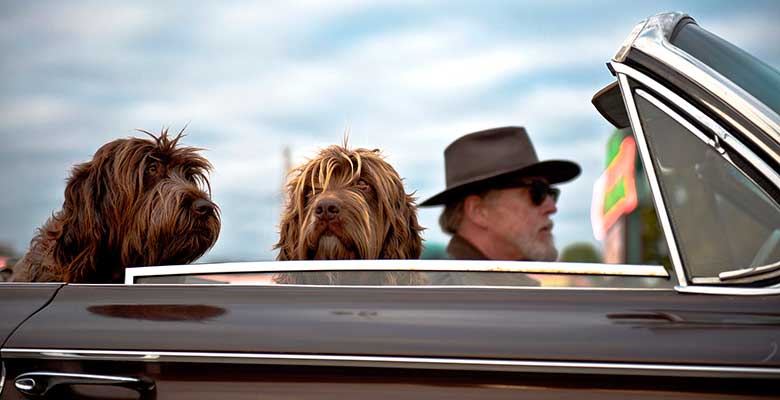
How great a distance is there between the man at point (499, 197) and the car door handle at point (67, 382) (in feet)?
9.65

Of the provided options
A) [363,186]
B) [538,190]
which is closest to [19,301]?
[363,186]

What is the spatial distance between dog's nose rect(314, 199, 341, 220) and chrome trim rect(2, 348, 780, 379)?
3.15 feet

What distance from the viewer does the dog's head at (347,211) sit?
268 cm

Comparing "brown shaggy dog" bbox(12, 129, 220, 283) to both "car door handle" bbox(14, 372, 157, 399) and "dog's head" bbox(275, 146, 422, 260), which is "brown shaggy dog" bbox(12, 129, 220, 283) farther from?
"car door handle" bbox(14, 372, 157, 399)

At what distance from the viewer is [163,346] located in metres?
1.80

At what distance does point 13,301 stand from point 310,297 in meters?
0.81

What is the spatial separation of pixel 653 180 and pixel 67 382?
1.52 m

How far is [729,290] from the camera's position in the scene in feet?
5.82

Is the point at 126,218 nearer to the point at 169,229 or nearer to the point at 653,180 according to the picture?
the point at 169,229

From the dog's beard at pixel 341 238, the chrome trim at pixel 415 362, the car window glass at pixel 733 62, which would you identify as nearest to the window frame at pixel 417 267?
the chrome trim at pixel 415 362

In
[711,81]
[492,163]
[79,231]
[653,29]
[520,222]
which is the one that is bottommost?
[520,222]

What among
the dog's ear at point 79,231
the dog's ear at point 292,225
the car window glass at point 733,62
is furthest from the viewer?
the dog's ear at point 292,225

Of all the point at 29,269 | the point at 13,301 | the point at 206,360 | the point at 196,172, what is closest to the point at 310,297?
the point at 206,360

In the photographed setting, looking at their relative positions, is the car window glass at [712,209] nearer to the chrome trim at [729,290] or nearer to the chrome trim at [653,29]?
the chrome trim at [729,290]
